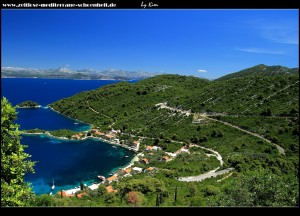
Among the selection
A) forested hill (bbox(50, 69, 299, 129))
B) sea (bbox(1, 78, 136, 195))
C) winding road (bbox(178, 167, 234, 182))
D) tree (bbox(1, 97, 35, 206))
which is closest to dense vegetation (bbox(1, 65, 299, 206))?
forested hill (bbox(50, 69, 299, 129))

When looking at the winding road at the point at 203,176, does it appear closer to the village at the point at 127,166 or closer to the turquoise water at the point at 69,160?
the village at the point at 127,166

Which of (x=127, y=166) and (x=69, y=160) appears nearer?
(x=127, y=166)

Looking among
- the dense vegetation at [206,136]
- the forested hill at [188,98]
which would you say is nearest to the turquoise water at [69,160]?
the dense vegetation at [206,136]

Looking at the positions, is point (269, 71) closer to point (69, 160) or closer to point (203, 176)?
point (203, 176)

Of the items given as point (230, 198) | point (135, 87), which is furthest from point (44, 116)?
point (230, 198)

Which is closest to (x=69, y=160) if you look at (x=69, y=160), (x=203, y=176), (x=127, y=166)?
(x=69, y=160)
